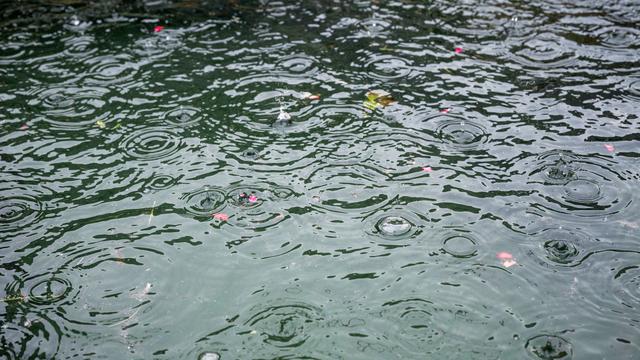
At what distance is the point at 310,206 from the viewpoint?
514 centimetres

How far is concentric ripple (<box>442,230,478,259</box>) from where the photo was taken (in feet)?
15.3

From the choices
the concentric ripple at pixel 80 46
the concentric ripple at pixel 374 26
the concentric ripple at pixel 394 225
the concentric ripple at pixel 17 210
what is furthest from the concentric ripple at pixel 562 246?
the concentric ripple at pixel 80 46

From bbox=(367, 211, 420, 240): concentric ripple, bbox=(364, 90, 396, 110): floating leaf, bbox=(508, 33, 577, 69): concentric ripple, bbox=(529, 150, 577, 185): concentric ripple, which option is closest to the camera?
bbox=(367, 211, 420, 240): concentric ripple

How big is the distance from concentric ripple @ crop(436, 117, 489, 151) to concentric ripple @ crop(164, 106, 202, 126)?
2.75m

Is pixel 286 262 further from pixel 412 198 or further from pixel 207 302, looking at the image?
pixel 412 198

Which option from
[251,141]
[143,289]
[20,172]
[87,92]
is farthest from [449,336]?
[87,92]

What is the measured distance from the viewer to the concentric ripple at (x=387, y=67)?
6.91m

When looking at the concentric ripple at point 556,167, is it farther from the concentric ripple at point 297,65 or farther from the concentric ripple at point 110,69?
the concentric ripple at point 110,69

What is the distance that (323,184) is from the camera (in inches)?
212

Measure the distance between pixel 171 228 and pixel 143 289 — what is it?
702 mm

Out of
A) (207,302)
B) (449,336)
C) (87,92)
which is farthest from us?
(87,92)

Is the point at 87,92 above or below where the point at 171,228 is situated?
above

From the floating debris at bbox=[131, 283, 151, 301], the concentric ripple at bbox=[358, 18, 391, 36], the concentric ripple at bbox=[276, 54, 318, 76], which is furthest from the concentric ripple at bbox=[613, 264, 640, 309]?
the concentric ripple at bbox=[358, 18, 391, 36]

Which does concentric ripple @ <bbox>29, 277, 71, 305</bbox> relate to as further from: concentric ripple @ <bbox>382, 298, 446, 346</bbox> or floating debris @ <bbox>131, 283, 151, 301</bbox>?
concentric ripple @ <bbox>382, 298, 446, 346</bbox>
